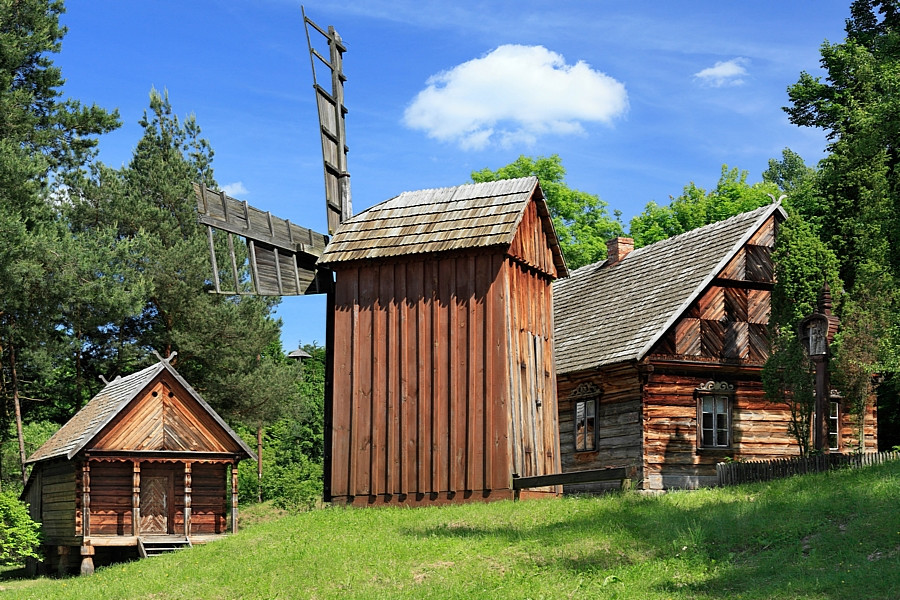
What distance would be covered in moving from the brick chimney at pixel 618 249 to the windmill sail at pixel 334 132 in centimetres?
1112

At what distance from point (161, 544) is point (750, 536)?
16221mm

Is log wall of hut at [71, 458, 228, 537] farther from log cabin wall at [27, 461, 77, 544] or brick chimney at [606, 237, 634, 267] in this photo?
brick chimney at [606, 237, 634, 267]

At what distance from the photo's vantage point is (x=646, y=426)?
2675 centimetres

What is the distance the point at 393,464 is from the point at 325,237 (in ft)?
20.4

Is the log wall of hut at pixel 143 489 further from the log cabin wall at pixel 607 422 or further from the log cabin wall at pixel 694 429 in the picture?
the log cabin wall at pixel 694 429

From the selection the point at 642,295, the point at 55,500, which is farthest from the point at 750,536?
the point at 55,500

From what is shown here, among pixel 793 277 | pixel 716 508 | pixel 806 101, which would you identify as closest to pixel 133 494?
pixel 716 508

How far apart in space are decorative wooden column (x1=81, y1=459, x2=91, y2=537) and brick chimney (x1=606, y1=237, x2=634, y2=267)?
56.8 feet

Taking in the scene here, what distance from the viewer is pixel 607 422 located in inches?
1109

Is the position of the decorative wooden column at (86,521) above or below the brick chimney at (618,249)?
below

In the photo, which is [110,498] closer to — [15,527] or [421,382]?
[15,527]

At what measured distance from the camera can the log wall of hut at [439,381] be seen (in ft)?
73.2

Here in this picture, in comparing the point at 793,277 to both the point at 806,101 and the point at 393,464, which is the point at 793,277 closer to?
the point at 393,464

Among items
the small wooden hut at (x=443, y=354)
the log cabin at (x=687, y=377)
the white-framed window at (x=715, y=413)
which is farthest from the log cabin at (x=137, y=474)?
the white-framed window at (x=715, y=413)
